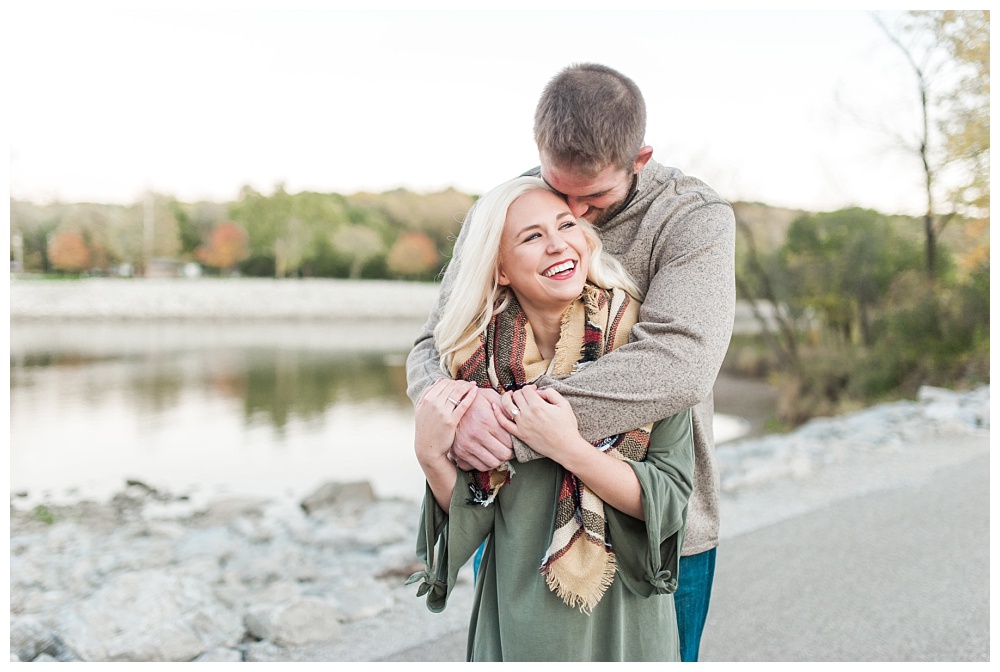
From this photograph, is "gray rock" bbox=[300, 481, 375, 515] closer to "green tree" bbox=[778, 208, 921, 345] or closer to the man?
the man

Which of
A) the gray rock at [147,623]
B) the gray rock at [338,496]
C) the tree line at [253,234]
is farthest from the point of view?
the tree line at [253,234]

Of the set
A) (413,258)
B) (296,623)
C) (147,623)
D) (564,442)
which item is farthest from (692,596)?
(413,258)

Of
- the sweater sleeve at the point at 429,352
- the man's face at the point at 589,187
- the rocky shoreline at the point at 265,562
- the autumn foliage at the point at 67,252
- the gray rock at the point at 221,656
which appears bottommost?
the autumn foliage at the point at 67,252

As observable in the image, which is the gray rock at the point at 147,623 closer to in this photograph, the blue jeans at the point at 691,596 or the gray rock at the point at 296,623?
the gray rock at the point at 296,623

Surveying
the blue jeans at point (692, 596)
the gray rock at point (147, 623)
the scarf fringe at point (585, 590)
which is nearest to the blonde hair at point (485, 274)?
the scarf fringe at point (585, 590)

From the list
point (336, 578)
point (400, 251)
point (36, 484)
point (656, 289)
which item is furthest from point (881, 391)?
point (400, 251)

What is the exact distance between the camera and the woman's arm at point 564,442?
59.5 inches

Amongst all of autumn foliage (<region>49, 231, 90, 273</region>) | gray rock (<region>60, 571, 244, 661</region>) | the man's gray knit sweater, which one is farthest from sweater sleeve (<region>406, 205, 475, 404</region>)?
autumn foliage (<region>49, 231, 90, 273</region>)

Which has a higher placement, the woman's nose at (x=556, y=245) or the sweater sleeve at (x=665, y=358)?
the woman's nose at (x=556, y=245)

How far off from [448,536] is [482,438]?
26 cm

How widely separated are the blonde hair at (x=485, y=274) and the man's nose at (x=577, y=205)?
0.02 metres

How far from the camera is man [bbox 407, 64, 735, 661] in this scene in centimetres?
153

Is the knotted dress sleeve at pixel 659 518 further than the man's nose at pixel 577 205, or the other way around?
the man's nose at pixel 577 205

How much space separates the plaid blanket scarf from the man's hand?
5cm
